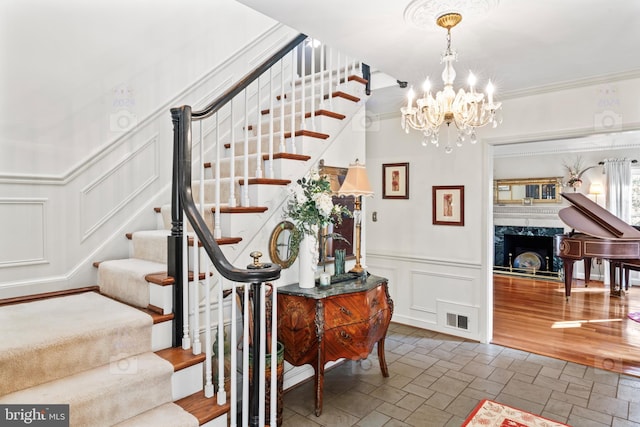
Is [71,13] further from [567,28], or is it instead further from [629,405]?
[629,405]

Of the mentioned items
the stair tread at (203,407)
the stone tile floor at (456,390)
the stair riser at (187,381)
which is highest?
the stair riser at (187,381)

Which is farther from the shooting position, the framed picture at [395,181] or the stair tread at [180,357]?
the framed picture at [395,181]

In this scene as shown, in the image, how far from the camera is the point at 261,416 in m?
1.86

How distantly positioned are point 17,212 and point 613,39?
4.32 m

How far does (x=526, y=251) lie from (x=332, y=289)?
6858 mm

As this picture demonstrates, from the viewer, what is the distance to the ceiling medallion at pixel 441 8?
2158mm

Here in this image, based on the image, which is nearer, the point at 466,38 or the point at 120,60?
the point at 466,38

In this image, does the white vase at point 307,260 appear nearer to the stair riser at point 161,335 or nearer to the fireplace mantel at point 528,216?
the stair riser at point 161,335

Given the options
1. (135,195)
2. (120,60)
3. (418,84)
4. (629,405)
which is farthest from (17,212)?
(629,405)

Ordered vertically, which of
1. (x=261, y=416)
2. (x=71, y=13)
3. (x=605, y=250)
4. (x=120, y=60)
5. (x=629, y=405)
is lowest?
(x=629, y=405)

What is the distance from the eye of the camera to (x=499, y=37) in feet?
8.75

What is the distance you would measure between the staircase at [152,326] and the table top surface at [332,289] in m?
0.28

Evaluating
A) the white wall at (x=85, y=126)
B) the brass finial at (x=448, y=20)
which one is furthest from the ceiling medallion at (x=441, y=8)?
the white wall at (x=85, y=126)

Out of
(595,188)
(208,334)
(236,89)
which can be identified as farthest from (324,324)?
(595,188)
